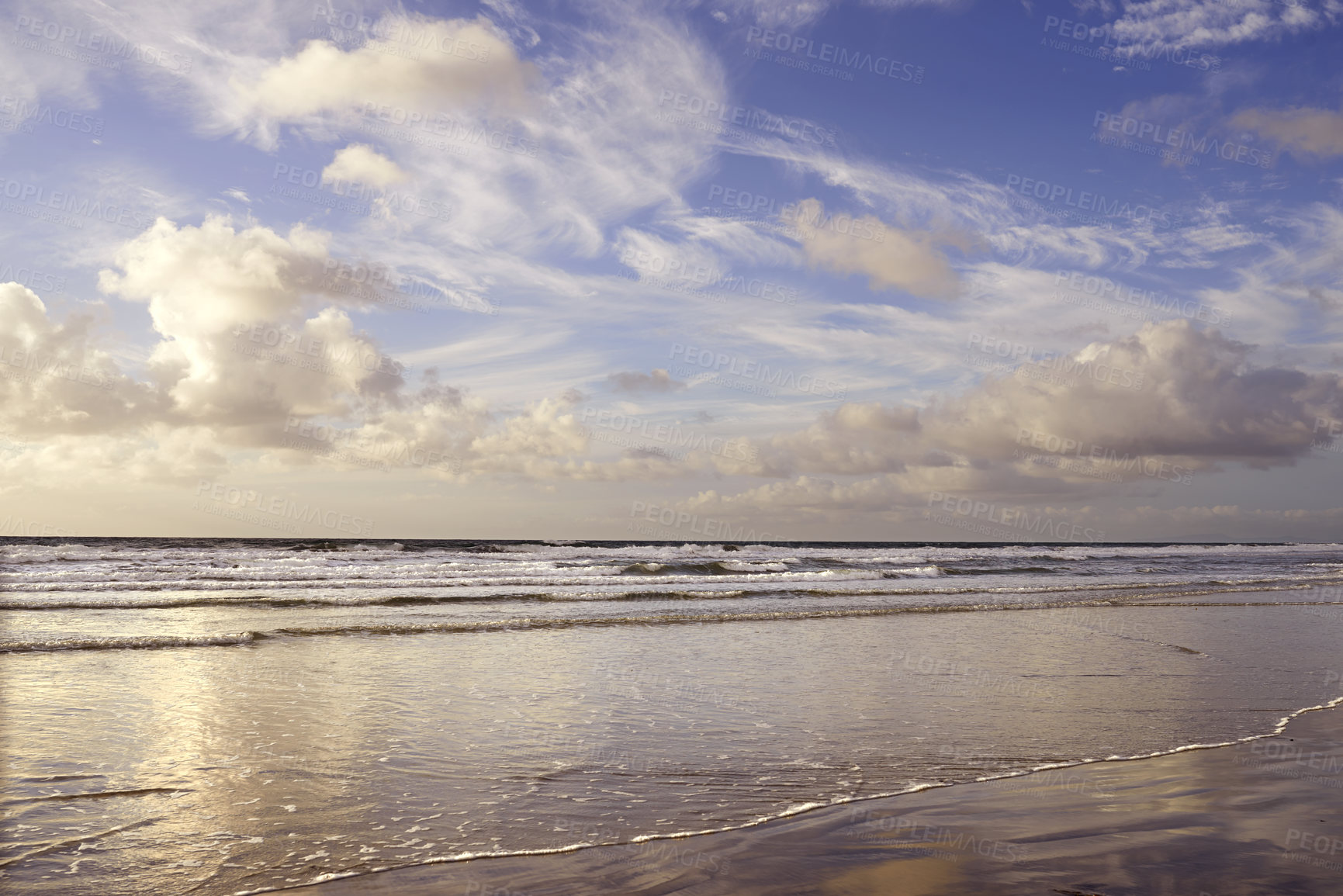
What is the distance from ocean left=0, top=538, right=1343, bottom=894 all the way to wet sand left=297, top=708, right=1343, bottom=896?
0.32 metres

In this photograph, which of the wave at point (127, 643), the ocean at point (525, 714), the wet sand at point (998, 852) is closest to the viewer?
the wet sand at point (998, 852)

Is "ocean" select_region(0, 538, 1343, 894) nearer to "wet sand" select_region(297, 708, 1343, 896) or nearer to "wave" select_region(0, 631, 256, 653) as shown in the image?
"wave" select_region(0, 631, 256, 653)

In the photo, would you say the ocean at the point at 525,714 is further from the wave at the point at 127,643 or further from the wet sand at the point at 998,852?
the wet sand at the point at 998,852

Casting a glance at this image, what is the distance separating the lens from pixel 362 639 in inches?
594

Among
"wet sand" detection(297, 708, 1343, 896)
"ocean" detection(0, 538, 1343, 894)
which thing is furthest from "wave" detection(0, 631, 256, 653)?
"wet sand" detection(297, 708, 1343, 896)

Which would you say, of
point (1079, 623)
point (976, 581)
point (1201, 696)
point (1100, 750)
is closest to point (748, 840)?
point (1100, 750)

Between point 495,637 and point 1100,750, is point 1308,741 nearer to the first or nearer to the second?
point 1100,750

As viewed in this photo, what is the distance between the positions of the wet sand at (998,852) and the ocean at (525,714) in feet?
1.05

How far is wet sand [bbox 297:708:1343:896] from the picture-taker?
4.54 meters

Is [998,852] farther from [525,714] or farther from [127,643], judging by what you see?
[127,643]

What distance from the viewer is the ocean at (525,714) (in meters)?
5.52

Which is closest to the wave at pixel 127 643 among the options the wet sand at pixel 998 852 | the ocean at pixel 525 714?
the ocean at pixel 525 714

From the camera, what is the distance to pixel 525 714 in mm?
9055

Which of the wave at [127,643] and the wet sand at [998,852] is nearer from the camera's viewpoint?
the wet sand at [998,852]
